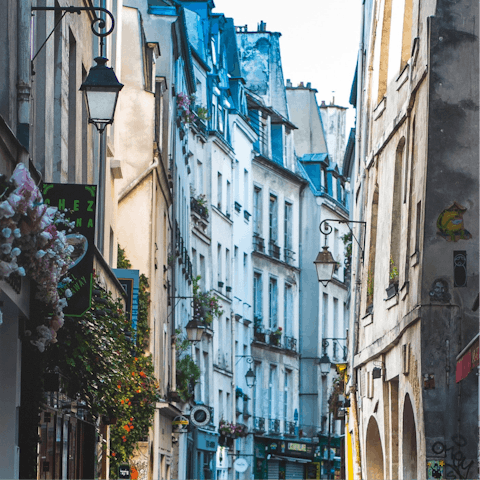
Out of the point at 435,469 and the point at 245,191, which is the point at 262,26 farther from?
the point at 435,469

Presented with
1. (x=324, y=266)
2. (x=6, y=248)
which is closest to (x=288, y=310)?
(x=324, y=266)

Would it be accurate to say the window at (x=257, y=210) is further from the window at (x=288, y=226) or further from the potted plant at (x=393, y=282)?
the potted plant at (x=393, y=282)

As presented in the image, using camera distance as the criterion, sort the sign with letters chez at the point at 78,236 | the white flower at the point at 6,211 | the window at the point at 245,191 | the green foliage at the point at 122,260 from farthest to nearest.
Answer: the window at the point at 245,191 < the green foliage at the point at 122,260 < the sign with letters chez at the point at 78,236 < the white flower at the point at 6,211

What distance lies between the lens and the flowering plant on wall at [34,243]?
665cm

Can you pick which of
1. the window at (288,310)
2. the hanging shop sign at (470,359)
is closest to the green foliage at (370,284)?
the hanging shop sign at (470,359)

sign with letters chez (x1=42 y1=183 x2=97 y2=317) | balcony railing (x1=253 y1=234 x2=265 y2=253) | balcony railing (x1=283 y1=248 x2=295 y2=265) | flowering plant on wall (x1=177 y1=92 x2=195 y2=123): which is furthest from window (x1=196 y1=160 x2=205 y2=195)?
sign with letters chez (x1=42 y1=183 x2=97 y2=317)

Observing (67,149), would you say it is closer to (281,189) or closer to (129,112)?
(129,112)

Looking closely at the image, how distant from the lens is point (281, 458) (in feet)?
147

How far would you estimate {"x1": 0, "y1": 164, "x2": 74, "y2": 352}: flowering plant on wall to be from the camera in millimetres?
6652

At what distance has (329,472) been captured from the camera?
47.7 metres

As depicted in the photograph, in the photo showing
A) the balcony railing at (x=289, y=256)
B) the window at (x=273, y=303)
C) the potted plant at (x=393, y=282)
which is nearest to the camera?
the potted plant at (x=393, y=282)

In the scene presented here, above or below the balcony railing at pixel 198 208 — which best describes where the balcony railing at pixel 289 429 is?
below

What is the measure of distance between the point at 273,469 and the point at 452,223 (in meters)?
32.6

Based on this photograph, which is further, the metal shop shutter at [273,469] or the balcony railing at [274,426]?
the metal shop shutter at [273,469]
